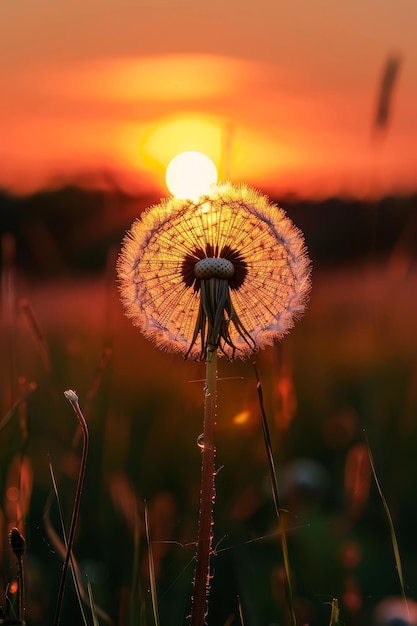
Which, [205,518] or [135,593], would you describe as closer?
[205,518]

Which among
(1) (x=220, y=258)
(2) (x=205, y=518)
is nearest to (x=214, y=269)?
(1) (x=220, y=258)

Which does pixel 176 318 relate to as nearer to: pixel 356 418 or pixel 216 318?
pixel 216 318

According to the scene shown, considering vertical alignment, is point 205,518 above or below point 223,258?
below

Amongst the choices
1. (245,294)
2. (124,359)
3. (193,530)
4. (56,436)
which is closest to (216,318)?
(245,294)

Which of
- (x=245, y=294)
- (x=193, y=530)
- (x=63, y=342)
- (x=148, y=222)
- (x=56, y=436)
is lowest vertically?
(x=193, y=530)

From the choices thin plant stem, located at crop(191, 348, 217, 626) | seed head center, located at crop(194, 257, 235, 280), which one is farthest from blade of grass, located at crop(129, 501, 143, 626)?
seed head center, located at crop(194, 257, 235, 280)

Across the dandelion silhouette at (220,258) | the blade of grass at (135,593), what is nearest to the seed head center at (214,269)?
the dandelion silhouette at (220,258)

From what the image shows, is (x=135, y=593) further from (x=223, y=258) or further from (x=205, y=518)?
(x=223, y=258)
